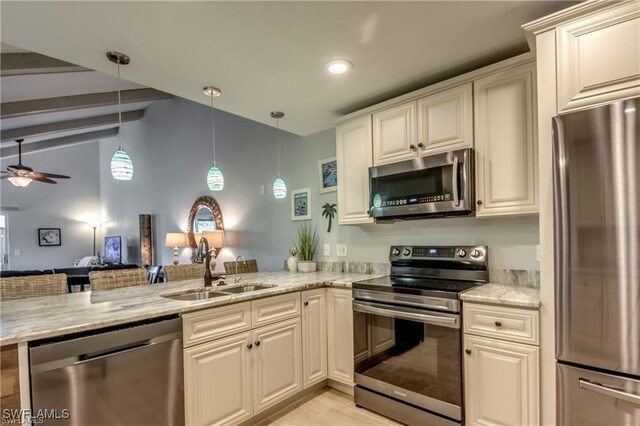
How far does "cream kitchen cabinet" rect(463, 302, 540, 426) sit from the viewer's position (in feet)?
5.40

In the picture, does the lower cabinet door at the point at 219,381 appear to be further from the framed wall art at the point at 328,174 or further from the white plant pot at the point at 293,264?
the framed wall art at the point at 328,174

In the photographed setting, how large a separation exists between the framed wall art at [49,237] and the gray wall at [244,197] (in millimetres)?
1223

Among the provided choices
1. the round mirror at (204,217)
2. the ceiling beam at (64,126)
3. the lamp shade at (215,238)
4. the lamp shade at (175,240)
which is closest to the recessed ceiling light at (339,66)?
the lamp shade at (215,238)

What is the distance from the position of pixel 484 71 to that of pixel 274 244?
9.16ft

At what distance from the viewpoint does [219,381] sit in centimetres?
191

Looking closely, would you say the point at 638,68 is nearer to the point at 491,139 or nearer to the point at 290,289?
the point at 491,139

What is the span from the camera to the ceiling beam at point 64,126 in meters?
5.57

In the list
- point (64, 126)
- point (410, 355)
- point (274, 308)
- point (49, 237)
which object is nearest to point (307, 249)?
point (274, 308)

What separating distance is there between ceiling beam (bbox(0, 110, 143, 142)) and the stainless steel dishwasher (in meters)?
6.13

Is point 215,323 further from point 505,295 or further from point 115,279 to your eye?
point 505,295

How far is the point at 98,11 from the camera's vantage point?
1.52 metres

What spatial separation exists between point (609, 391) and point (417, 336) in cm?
92

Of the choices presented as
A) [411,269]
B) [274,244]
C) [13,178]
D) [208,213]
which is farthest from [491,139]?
[13,178]

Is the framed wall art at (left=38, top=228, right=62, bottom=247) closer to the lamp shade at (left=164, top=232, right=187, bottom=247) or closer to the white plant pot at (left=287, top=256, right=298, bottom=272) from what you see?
the lamp shade at (left=164, top=232, right=187, bottom=247)
